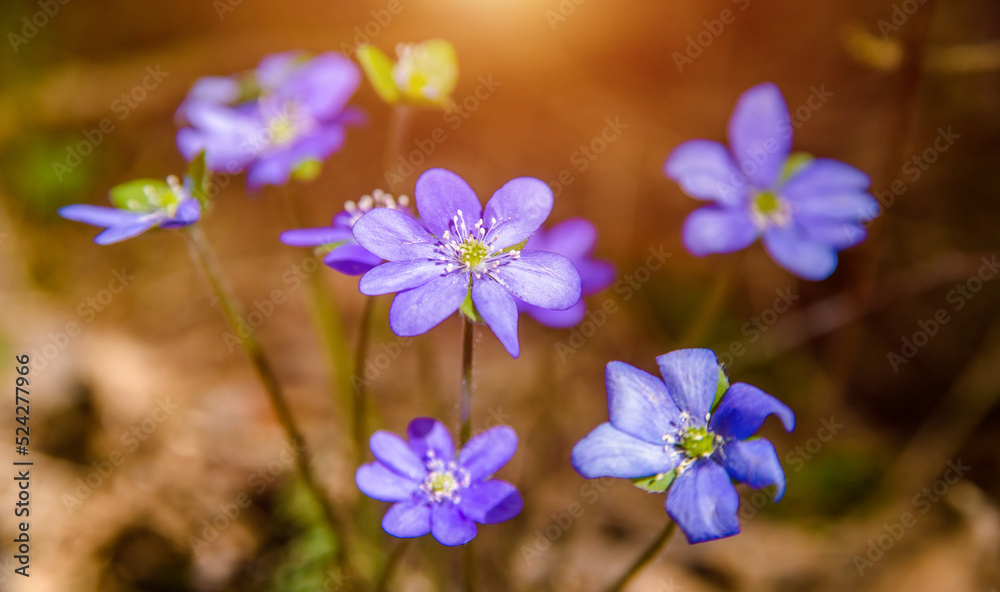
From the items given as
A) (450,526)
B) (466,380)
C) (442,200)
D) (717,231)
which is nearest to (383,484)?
(450,526)

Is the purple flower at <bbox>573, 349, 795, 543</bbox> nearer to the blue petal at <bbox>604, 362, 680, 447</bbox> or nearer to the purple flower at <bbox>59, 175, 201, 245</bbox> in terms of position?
the blue petal at <bbox>604, 362, 680, 447</bbox>

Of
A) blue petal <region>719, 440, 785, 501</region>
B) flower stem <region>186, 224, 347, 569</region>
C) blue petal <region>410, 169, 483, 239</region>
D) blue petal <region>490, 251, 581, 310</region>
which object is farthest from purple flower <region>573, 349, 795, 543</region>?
flower stem <region>186, 224, 347, 569</region>

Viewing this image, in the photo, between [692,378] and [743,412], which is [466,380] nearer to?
[692,378]

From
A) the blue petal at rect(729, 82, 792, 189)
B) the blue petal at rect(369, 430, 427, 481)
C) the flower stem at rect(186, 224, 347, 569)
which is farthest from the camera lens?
the blue petal at rect(729, 82, 792, 189)

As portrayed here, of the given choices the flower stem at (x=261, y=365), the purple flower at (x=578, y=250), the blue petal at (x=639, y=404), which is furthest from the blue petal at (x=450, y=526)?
the purple flower at (x=578, y=250)

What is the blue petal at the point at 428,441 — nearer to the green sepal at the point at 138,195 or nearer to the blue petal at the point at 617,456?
the blue petal at the point at 617,456

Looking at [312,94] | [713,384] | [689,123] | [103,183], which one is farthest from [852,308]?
[103,183]

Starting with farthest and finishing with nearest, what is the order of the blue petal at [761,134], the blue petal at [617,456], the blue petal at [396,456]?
1. the blue petal at [761,134]
2. the blue petal at [396,456]
3. the blue petal at [617,456]

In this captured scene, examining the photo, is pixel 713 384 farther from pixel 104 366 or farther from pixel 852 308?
pixel 104 366
